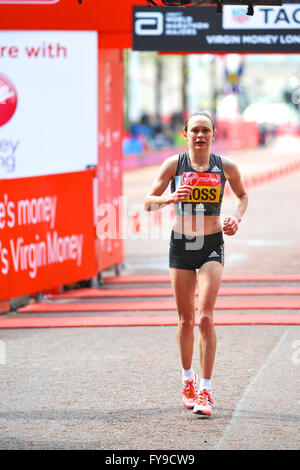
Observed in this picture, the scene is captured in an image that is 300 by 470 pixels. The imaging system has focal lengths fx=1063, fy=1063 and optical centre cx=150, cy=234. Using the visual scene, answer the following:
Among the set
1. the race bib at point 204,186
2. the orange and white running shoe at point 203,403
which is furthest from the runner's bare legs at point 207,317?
the race bib at point 204,186

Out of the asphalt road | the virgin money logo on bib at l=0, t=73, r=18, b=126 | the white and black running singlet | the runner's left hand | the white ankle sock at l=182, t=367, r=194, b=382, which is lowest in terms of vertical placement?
the asphalt road

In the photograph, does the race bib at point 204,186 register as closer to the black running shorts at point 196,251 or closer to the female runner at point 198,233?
the female runner at point 198,233

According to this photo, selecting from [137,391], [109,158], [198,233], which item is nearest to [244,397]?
[137,391]

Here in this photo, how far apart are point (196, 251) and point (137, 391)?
48.6 inches

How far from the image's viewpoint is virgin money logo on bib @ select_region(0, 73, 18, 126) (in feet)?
40.5

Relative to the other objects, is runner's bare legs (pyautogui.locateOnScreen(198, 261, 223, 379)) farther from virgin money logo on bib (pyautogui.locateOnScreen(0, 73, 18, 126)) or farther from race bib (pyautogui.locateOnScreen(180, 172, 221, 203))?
virgin money logo on bib (pyautogui.locateOnScreen(0, 73, 18, 126))

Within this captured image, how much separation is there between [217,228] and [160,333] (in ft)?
Answer: 9.84

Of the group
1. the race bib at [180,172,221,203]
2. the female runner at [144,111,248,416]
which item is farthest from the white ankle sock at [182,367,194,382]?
the race bib at [180,172,221,203]

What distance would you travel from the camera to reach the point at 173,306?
37.3 feet

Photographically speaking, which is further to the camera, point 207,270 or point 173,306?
point 173,306

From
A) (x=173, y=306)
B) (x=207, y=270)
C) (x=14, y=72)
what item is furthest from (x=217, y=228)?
(x=14, y=72)

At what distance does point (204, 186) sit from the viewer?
277 inches

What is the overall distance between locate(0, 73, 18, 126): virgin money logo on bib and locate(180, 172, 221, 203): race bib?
568cm
